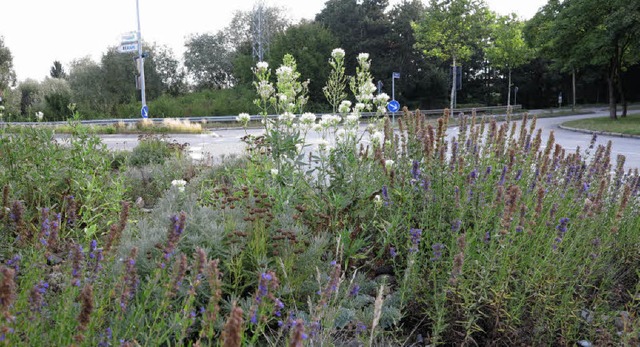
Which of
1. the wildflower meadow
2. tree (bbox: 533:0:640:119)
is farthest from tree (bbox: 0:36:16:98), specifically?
the wildflower meadow

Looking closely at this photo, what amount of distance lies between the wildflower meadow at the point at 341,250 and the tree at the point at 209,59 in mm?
44566

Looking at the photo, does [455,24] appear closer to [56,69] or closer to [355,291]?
[355,291]

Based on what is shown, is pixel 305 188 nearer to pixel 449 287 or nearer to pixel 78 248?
pixel 449 287

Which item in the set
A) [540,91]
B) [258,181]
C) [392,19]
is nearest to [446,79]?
[392,19]

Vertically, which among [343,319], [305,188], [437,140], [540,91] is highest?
[540,91]

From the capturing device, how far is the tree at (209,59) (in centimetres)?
4750

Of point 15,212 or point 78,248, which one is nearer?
point 78,248

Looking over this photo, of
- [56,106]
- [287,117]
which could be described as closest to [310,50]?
[56,106]

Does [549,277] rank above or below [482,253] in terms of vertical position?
below

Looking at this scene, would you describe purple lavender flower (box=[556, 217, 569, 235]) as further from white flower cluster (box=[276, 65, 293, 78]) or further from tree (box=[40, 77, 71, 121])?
tree (box=[40, 77, 71, 121])

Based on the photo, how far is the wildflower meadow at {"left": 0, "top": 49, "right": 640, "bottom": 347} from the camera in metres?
1.93

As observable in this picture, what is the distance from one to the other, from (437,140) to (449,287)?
162cm

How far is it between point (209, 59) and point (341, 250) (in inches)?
1886

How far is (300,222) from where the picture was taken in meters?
3.59
